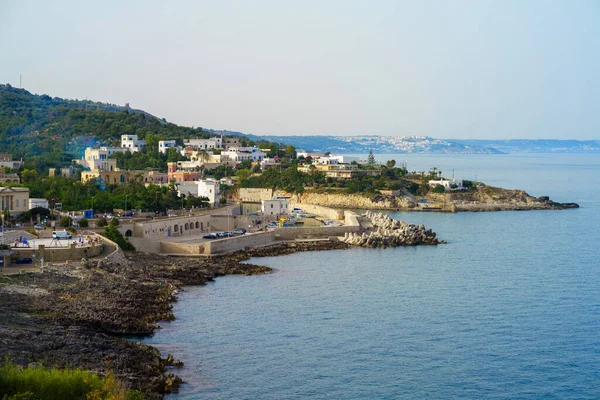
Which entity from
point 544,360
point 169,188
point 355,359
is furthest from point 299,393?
point 169,188

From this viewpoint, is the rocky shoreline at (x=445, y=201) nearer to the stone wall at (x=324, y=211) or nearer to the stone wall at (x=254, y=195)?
the stone wall at (x=254, y=195)

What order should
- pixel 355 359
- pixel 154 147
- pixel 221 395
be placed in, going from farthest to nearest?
pixel 154 147
pixel 355 359
pixel 221 395

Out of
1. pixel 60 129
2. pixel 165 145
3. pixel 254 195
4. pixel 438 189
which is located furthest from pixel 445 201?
pixel 60 129

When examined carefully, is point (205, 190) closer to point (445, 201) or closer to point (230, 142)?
point (445, 201)

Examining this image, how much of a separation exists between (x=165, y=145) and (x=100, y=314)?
54.4 m

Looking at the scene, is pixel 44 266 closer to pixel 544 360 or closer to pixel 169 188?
pixel 544 360

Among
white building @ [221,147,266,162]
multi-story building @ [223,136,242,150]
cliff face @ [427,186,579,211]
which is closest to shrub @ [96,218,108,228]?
cliff face @ [427,186,579,211]

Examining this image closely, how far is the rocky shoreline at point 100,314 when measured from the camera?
51.2 feet

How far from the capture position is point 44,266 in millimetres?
23781

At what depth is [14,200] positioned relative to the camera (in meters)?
33.3

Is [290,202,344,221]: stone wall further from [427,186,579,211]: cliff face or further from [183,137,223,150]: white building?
[183,137,223,150]: white building

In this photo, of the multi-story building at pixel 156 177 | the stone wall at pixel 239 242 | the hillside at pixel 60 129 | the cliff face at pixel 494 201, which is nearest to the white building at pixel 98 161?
the hillside at pixel 60 129

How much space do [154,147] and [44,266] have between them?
48985 millimetres

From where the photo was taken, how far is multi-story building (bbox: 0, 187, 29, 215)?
32.8 meters
